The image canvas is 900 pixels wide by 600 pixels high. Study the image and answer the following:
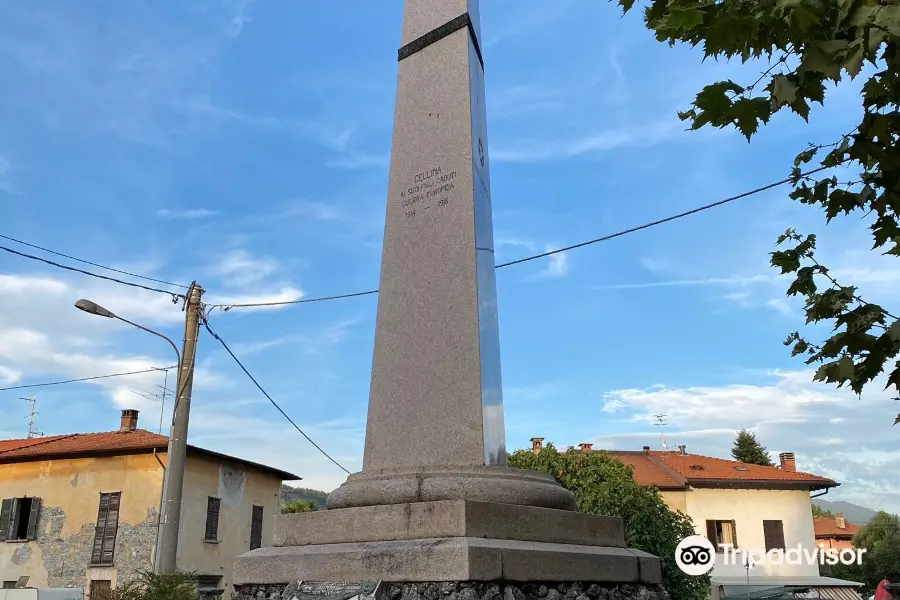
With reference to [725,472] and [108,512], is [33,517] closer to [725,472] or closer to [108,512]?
[108,512]

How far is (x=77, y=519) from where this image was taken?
20.8 metres

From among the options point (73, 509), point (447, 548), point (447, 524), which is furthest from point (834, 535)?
point (447, 548)

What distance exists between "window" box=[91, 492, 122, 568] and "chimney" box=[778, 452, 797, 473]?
77.7 feet

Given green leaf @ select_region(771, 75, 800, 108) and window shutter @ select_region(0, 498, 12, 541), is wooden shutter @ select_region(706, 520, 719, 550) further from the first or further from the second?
green leaf @ select_region(771, 75, 800, 108)

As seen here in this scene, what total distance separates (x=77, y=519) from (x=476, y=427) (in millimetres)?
20334

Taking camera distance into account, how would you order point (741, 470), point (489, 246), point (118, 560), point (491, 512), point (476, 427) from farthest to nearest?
point (741, 470) < point (118, 560) < point (489, 246) < point (476, 427) < point (491, 512)

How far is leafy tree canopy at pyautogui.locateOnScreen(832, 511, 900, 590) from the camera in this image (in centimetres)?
3862

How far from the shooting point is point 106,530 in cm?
2030

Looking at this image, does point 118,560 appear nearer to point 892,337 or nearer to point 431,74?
point 431,74

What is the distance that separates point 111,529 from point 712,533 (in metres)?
19.3

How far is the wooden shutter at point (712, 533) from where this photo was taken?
87.5 feet

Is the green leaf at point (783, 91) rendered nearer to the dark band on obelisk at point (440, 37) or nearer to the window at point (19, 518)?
the dark band on obelisk at point (440, 37)

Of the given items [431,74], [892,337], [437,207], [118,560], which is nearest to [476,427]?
[437,207]

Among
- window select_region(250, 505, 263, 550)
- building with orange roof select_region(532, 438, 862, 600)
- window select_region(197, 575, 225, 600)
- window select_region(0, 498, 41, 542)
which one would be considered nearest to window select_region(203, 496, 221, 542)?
window select_region(197, 575, 225, 600)
